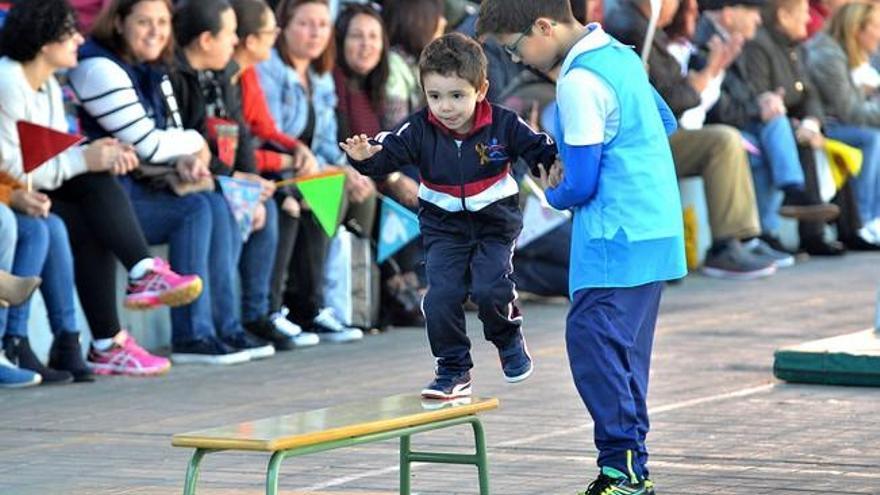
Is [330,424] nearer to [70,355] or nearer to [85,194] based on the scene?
[70,355]

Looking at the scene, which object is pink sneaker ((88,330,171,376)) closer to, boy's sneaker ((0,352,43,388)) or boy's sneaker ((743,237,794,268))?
boy's sneaker ((0,352,43,388))

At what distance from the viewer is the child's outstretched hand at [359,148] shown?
7.05 m

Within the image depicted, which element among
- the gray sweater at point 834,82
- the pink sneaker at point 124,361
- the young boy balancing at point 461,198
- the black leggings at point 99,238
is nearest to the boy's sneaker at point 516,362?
the young boy balancing at point 461,198

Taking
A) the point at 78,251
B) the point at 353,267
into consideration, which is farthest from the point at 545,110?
the point at 78,251

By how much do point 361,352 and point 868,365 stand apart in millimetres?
3237

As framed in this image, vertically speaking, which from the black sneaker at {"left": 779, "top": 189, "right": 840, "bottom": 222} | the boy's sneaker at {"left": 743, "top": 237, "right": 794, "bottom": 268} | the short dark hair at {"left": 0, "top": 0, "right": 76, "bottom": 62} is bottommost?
the boy's sneaker at {"left": 743, "top": 237, "right": 794, "bottom": 268}

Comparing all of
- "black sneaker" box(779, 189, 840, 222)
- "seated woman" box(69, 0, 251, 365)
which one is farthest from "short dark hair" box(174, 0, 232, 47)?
"black sneaker" box(779, 189, 840, 222)

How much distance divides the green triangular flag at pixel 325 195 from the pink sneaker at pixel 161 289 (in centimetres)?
149

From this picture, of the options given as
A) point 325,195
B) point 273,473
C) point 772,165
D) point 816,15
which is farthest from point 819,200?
point 273,473

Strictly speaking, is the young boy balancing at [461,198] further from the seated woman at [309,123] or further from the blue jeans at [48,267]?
the seated woman at [309,123]

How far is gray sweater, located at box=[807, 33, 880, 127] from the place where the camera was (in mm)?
18062

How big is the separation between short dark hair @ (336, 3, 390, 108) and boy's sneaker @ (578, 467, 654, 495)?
6.58 metres

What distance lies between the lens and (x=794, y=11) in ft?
58.3

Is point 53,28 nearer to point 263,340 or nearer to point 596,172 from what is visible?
point 263,340
